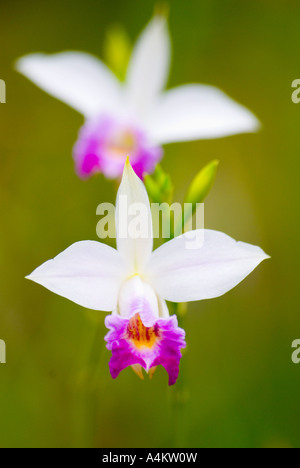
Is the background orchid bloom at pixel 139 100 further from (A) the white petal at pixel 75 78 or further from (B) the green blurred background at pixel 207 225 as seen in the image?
(B) the green blurred background at pixel 207 225

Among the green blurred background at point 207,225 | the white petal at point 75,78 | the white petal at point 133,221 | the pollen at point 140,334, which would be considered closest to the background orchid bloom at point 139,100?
the white petal at point 75,78

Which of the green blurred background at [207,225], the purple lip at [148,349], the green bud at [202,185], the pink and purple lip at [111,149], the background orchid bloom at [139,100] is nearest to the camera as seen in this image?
the purple lip at [148,349]

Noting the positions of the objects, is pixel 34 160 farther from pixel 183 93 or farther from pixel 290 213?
pixel 290 213

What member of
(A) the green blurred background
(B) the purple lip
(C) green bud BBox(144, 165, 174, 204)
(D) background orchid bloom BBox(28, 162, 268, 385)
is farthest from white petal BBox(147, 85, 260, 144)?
(B) the purple lip

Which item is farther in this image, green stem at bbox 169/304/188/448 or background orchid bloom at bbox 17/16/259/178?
background orchid bloom at bbox 17/16/259/178

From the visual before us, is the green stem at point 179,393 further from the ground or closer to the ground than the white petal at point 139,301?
closer to the ground

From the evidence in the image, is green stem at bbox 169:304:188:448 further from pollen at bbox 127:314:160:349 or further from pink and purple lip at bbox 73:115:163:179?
pink and purple lip at bbox 73:115:163:179

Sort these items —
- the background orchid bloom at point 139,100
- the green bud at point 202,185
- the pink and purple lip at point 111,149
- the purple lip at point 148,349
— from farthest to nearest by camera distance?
the background orchid bloom at point 139,100, the pink and purple lip at point 111,149, the green bud at point 202,185, the purple lip at point 148,349

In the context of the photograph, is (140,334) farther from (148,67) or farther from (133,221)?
(148,67)

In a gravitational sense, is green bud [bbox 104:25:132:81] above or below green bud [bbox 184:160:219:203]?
above
